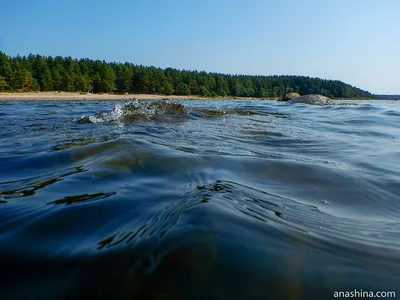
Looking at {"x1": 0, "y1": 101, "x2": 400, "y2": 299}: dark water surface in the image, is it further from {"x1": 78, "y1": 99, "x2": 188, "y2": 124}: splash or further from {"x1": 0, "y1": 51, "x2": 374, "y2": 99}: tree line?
{"x1": 0, "y1": 51, "x2": 374, "y2": 99}: tree line

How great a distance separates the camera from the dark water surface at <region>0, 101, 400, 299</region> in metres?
0.97

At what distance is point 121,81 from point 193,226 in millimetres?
76298

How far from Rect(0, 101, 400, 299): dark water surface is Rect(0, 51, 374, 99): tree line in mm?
55638

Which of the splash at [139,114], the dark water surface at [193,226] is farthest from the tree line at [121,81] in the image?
the dark water surface at [193,226]

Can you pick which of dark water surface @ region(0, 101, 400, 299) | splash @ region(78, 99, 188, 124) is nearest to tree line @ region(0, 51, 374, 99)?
splash @ region(78, 99, 188, 124)

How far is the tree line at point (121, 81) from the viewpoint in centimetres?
5222

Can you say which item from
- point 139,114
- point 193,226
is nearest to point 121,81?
point 139,114

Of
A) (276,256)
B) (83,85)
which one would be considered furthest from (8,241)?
(83,85)

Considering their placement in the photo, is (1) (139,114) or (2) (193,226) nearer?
(2) (193,226)

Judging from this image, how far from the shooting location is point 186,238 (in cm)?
118

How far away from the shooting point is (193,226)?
4.23 feet

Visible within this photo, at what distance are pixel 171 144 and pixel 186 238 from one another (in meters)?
2.47

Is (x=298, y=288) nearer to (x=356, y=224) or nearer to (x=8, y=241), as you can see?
(x=356, y=224)

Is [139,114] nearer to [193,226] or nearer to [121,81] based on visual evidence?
[193,226]
